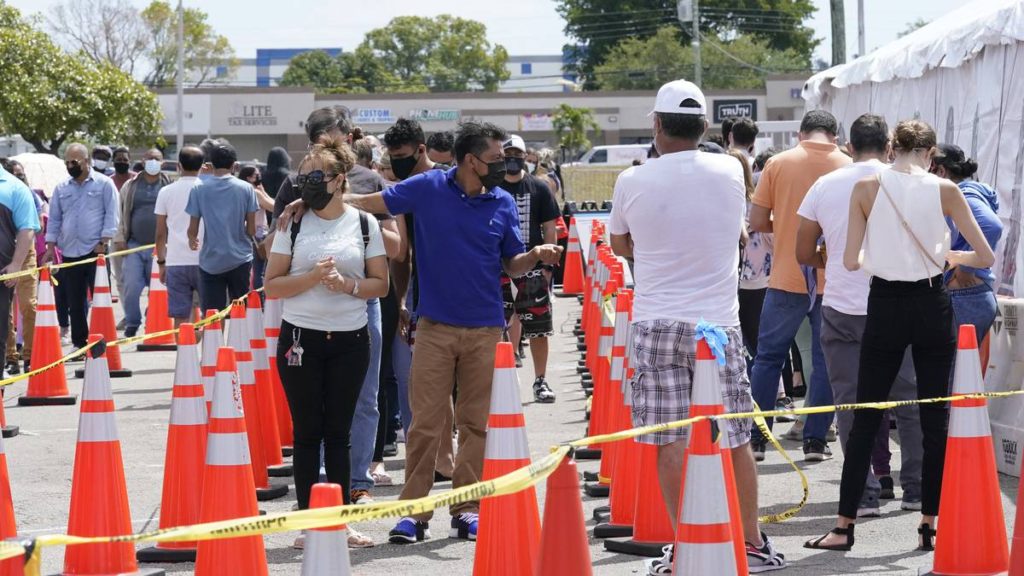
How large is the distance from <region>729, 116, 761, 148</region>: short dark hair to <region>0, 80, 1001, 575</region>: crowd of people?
2.66 feet

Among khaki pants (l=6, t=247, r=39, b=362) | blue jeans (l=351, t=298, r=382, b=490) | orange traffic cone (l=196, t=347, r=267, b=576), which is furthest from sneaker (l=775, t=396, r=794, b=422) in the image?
khaki pants (l=6, t=247, r=39, b=362)

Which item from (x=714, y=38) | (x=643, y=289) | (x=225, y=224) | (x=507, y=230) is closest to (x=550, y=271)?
(x=225, y=224)

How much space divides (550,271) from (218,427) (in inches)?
285

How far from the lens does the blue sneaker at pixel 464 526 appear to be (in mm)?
7410

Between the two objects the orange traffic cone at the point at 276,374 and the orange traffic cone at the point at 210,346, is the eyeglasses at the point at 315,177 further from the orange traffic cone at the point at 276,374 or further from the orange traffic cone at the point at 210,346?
the orange traffic cone at the point at 276,374

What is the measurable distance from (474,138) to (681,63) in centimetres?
9204

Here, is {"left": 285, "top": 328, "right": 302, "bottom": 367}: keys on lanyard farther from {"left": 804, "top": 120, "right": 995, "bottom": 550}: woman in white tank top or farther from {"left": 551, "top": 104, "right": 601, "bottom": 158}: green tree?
{"left": 551, "top": 104, "right": 601, "bottom": 158}: green tree

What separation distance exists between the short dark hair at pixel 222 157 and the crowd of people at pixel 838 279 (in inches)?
198

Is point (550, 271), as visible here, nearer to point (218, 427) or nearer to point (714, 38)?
point (218, 427)

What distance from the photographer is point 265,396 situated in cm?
949

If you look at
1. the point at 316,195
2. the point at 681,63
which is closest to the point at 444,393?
the point at 316,195

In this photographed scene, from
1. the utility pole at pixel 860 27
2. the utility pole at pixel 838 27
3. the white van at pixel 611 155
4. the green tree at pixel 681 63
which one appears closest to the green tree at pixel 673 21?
the green tree at pixel 681 63

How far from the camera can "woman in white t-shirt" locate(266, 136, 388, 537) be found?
693 centimetres

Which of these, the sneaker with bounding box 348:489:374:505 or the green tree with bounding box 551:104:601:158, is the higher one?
the green tree with bounding box 551:104:601:158
